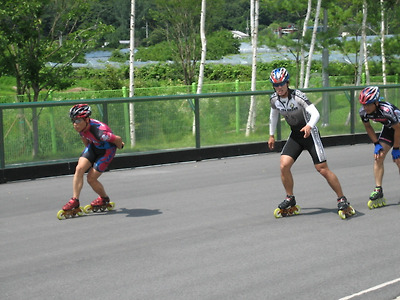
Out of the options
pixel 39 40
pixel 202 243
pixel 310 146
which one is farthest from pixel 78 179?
pixel 39 40

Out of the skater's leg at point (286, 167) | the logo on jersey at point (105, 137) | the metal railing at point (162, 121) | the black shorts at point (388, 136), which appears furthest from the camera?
the metal railing at point (162, 121)

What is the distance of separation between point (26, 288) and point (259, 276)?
2.15m

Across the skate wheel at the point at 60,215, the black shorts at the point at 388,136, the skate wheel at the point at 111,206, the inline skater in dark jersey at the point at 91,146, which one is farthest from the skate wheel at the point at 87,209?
the black shorts at the point at 388,136

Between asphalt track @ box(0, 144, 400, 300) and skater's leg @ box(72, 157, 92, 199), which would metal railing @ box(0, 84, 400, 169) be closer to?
asphalt track @ box(0, 144, 400, 300)

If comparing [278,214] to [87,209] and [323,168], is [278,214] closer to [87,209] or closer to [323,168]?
[323,168]

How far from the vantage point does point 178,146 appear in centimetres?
1691

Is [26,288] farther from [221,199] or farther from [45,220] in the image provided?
[221,199]

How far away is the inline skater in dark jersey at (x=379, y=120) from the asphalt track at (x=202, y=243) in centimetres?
61

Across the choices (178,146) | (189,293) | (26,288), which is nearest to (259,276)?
(189,293)

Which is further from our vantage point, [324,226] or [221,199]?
[221,199]

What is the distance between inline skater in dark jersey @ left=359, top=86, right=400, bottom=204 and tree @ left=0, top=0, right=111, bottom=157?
1073 centimetres

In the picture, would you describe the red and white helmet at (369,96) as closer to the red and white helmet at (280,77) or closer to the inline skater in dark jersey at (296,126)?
the inline skater in dark jersey at (296,126)

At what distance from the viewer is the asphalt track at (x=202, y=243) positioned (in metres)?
6.73

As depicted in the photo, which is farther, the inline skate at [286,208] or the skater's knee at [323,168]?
the inline skate at [286,208]
